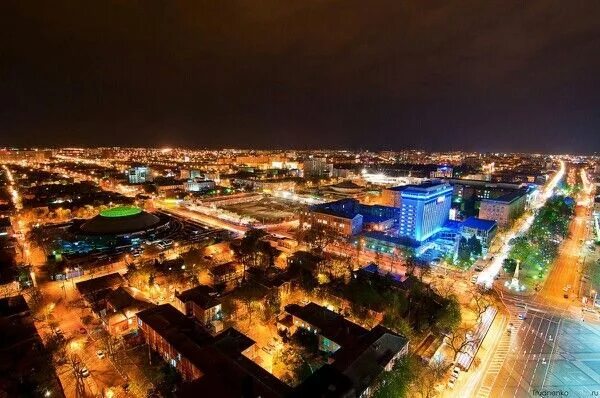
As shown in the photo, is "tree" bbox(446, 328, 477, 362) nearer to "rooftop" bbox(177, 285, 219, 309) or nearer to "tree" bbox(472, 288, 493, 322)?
"tree" bbox(472, 288, 493, 322)

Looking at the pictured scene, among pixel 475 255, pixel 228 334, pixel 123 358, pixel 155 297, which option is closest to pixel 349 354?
pixel 228 334

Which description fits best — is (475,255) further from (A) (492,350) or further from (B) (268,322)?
(B) (268,322)

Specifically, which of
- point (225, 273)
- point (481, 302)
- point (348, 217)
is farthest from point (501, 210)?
point (225, 273)

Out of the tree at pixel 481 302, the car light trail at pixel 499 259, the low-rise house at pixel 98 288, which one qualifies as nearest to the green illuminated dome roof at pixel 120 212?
the low-rise house at pixel 98 288

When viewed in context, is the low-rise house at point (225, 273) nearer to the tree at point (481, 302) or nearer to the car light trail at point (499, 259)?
the tree at point (481, 302)

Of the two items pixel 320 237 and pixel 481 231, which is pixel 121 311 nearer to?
pixel 320 237
